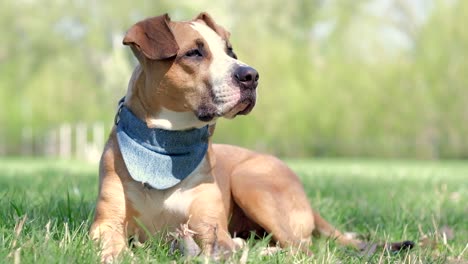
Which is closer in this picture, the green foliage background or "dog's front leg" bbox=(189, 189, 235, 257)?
"dog's front leg" bbox=(189, 189, 235, 257)

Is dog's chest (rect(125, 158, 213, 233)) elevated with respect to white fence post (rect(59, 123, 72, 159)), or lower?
elevated

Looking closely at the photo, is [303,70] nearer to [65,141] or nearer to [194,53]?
[65,141]

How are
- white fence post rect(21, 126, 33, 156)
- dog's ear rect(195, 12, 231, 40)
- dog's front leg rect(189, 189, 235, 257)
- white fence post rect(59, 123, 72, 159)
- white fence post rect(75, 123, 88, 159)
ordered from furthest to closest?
white fence post rect(21, 126, 33, 156), white fence post rect(59, 123, 72, 159), white fence post rect(75, 123, 88, 159), dog's ear rect(195, 12, 231, 40), dog's front leg rect(189, 189, 235, 257)

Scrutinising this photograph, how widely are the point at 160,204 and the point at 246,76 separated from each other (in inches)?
31.7

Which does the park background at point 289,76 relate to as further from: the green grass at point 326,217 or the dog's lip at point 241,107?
the dog's lip at point 241,107

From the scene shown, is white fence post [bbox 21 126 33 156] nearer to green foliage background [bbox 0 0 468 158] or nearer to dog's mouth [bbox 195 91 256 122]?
green foliage background [bbox 0 0 468 158]

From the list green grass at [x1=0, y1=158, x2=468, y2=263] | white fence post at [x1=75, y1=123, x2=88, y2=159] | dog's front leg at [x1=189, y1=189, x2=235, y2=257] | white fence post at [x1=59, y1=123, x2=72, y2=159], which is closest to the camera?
green grass at [x1=0, y1=158, x2=468, y2=263]

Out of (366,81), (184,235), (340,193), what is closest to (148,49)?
(184,235)

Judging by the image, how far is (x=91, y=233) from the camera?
3.25 m

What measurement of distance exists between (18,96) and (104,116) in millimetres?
5254

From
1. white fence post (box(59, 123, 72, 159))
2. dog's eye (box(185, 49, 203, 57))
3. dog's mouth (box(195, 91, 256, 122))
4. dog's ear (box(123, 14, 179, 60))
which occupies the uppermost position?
dog's ear (box(123, 14, 179, 60))

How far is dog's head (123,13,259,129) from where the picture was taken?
3418 mm

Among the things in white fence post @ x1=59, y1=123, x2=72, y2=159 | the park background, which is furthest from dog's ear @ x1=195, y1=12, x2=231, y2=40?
white fence post @ x1=59, y1=123, x2=72, y2=159

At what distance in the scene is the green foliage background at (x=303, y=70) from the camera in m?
31.2
